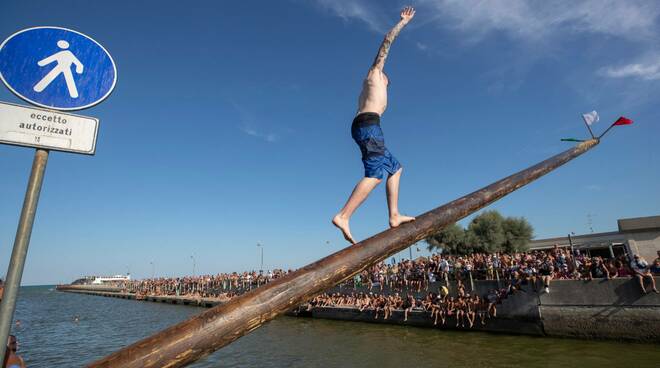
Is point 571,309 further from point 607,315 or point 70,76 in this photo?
point 70,76

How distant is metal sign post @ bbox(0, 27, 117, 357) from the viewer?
61.1 inches

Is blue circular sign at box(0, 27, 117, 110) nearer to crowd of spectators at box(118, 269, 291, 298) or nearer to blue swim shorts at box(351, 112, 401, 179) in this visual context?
blue swim shorts at box(351, 112, 401, 179)

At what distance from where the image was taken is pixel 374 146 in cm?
265

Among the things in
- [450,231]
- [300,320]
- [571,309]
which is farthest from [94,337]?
[450,231]

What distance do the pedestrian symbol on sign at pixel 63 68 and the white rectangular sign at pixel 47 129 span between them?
0.59 feet

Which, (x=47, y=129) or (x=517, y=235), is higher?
(x=517, y=235)

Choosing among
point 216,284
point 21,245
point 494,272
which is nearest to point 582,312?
point 494,272

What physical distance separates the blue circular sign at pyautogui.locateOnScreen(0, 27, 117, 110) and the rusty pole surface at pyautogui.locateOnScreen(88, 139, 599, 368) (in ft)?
4.58

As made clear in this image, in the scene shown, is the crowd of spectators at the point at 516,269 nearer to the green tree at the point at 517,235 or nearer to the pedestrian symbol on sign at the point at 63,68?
the pedestrian symbol on sign at the point at 63,68

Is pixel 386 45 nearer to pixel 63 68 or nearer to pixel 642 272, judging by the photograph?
pixel 63 68

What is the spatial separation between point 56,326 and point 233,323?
36.6 metres

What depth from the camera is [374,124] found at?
2686 millimetres

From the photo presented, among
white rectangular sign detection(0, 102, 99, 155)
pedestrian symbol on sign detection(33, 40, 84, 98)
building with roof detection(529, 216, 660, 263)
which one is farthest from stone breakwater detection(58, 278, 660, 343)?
building with roof detection(529, 216, 660, 263)

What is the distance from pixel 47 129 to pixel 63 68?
0.40m
